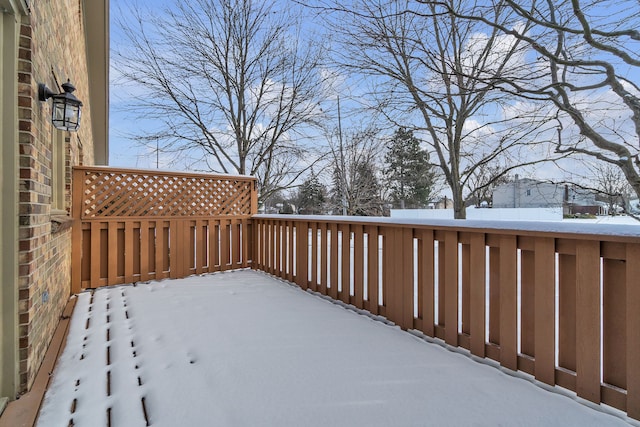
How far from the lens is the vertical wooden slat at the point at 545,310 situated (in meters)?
1.95

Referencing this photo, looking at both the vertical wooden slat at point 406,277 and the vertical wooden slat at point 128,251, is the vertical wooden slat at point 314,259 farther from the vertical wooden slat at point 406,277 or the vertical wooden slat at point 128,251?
the vertical wooden slat at point 128,251

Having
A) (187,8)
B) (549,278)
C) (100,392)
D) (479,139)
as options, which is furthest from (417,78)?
(187,8)

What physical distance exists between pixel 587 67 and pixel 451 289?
3758 mm

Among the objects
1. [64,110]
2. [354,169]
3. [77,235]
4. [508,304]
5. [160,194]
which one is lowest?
[508,304]

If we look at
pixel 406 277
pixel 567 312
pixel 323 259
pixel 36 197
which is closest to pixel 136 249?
pixel 323 259

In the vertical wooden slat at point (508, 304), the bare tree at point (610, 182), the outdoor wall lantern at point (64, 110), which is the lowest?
the vertical wooden slat at point (508, 304)

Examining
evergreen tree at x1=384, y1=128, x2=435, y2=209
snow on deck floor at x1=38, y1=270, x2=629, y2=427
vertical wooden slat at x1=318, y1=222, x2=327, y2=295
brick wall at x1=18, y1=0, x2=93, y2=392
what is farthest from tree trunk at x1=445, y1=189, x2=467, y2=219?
evergreen tree at x1=384, y1=128, x2=435, y2=209

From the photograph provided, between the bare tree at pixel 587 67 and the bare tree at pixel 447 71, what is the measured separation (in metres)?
0.53

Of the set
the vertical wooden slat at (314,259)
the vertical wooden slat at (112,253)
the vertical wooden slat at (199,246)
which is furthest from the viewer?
the vertical wooden slat at (199,246)

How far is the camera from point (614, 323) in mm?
1739

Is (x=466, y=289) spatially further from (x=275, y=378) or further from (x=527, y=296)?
(x=275, y=378)

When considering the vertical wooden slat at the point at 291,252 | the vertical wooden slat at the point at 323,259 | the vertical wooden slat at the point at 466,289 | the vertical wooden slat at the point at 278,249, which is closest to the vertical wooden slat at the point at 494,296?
the vertical wooden slat at the point at 466,289

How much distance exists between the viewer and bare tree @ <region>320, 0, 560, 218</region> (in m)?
5.55

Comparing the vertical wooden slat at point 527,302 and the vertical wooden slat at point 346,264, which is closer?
the vertical wooden slat at point 527,302
